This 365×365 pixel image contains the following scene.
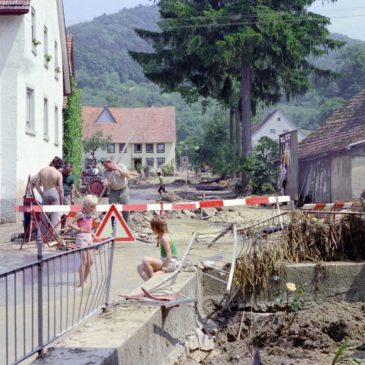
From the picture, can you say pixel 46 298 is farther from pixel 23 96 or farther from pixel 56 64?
pixel 56 64

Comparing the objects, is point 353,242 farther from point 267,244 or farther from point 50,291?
point 50,291

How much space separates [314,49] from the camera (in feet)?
116

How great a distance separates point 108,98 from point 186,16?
124 meters

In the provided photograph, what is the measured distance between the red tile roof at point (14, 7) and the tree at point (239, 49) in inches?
508

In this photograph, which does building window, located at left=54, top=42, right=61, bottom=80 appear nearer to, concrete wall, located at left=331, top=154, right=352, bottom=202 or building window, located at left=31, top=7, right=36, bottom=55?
building window, located at left=31, top=7, right=36, bottom=55

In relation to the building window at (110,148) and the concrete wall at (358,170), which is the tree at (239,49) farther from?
the building window at (110,148)

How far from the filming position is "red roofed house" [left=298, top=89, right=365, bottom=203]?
1013 inches

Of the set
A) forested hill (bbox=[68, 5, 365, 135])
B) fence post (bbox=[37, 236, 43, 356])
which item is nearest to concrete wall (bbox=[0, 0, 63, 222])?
fence post (bbox=[37, 236, 43, 356])

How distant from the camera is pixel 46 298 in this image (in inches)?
238

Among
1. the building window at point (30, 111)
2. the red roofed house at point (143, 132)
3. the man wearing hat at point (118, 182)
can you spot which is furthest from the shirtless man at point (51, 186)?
the red roofed house at point (143, 132)

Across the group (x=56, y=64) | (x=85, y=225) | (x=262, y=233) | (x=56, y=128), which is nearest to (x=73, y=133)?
(x=56, y=128)

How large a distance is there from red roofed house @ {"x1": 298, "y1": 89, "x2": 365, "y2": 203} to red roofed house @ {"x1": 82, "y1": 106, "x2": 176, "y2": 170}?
59.0 metres

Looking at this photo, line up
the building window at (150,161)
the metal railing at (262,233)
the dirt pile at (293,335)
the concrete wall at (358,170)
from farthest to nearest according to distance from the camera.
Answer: the building window at (150,161)
the concrete wall at (358,170)
the metal railing at (262,233)
the dirt pile at (293,335)

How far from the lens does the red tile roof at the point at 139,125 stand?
92.4 meters
